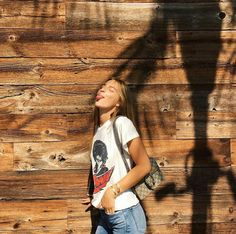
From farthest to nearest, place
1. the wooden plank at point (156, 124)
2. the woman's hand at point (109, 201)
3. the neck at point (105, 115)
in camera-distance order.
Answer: the wooden plank at point (156, 124) < the neck at point (105, 115) < the woman's hand at point (109, 201)

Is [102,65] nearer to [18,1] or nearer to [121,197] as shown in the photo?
[18,1]

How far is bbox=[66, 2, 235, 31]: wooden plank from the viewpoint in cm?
323

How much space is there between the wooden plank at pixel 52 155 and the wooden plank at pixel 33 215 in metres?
0.22

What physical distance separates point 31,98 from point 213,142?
3.94 ft

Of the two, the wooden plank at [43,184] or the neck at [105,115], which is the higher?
the neck at [105,115]

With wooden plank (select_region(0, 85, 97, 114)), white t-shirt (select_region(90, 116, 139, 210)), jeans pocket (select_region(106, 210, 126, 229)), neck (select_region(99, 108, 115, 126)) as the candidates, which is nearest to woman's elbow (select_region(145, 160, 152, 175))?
white t-shirt (select_region(90, 116, 139, 210))

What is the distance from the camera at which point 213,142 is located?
3.33 metres

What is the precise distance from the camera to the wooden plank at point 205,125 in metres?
3.31

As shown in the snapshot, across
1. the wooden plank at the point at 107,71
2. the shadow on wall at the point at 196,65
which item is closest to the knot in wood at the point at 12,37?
the wooden plank at the point at 107,71

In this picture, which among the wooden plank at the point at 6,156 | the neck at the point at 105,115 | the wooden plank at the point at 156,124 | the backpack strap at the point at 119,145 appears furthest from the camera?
the wooden plank at the point at 156,124

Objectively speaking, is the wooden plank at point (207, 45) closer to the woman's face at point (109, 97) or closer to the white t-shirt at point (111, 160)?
the woman's face at point (109, 97)

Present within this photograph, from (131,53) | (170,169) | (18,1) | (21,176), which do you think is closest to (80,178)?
(21,176)

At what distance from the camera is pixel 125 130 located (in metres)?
2.76

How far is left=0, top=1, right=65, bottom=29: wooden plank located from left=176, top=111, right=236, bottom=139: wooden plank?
0.99m
